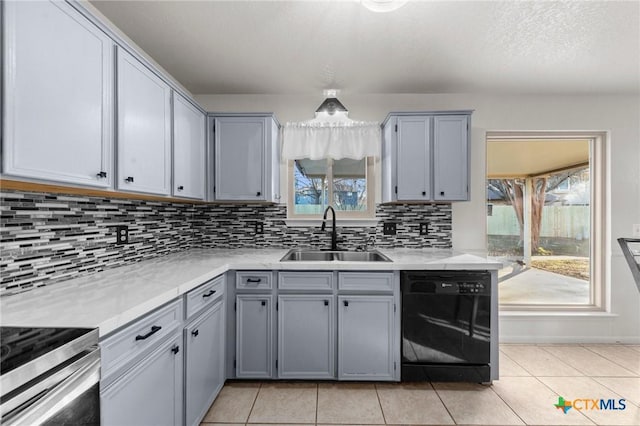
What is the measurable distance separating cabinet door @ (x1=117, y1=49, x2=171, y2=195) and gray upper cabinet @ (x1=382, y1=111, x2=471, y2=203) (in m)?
1.74

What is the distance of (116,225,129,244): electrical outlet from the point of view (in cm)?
188

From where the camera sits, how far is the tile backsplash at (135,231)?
1.29 m

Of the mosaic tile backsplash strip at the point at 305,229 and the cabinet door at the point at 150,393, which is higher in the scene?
the mosaic tile backsplash strip at the point at 305,229

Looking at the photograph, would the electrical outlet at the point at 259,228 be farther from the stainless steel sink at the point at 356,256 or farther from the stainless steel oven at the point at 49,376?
the stainless steel oven at the point at 49,376

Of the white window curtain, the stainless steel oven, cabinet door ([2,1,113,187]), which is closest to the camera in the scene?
the stainless steel oven

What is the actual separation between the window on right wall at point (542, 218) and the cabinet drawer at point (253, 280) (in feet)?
7.54

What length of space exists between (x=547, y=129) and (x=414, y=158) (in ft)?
4.92

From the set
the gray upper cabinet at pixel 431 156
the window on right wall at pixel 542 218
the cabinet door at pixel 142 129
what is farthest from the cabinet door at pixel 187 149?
the window on right wall at pixel 542 218

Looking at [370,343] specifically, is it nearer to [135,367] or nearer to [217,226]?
[135,367]

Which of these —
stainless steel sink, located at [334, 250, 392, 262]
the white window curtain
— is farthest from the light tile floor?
the white window curtain

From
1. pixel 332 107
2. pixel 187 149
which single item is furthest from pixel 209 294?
pixel 332 107

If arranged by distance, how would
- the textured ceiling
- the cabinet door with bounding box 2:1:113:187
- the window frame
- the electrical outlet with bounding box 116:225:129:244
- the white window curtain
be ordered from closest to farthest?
1. the cabinet door with bounding box 2:1:113:187
2. the textured ceiling
3. the electrical outlet with bounding box 116:225:129:244
4. the white window curtain
5. the window frame

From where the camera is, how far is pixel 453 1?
1.63 m

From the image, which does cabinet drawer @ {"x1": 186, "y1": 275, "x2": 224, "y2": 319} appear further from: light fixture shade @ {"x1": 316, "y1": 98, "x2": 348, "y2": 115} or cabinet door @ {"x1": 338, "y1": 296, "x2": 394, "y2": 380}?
light fixture shade @ {"x1": 316, "y1": 98, "x2": 348, "y2": 115}
